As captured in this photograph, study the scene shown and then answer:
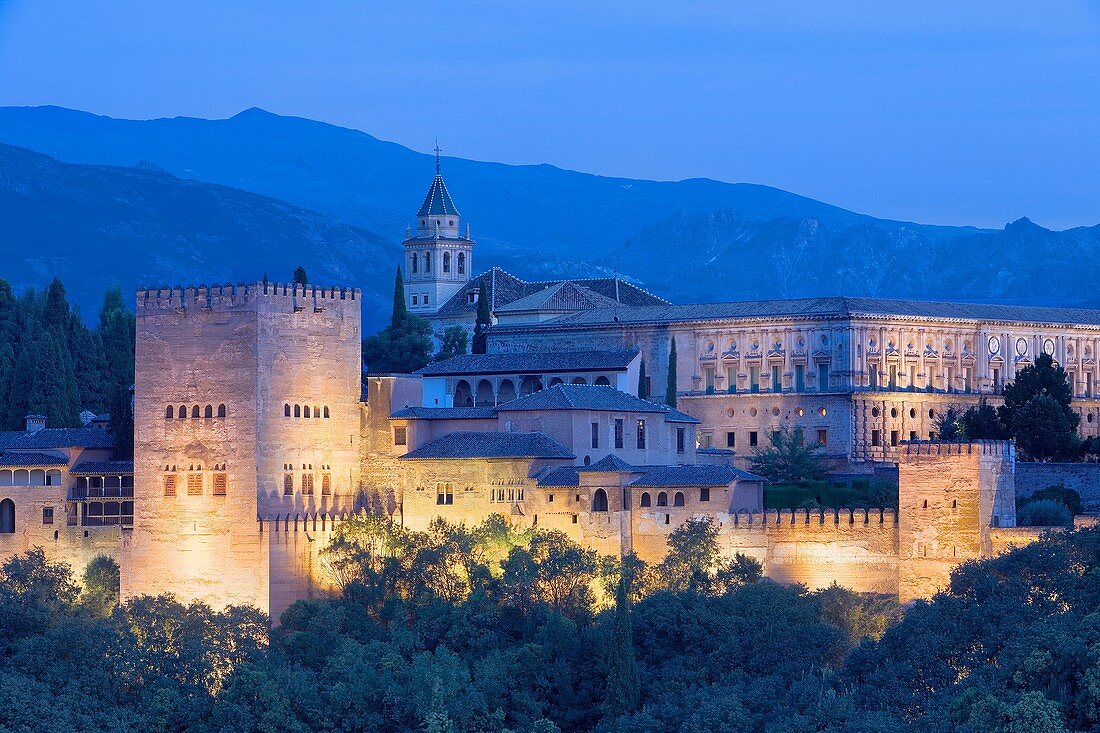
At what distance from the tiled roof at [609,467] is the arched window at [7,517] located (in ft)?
51.1

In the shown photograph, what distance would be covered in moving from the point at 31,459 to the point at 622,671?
20433 millimetres

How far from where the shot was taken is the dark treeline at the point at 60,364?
73781 mm

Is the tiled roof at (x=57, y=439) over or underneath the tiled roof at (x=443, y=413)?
underneath

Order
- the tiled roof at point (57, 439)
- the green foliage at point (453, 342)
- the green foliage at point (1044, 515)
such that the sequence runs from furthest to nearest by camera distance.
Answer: the green foliage at point (453, 342) → the tiled roof at point (57, 439) → the green foliage at point (1044, 515)

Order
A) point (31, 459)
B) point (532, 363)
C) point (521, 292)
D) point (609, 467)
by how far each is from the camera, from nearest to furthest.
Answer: point (609, 467) → point (31, 459) → point (532, 363) → point (521, 292)

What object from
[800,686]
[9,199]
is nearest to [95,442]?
[800,686]

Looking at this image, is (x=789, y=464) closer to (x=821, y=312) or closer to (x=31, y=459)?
(x=821, y=312)

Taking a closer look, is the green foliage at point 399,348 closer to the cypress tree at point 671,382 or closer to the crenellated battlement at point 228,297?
the cypress tree at point 671,382

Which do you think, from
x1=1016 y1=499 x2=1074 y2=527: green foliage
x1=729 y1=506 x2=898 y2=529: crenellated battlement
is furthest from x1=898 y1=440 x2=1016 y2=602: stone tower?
x1=1016 y1=499 x2=1074 y2=527: green foliage

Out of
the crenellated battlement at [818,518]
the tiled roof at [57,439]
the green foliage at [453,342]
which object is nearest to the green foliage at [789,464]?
the crenellated battlement at [818,518]

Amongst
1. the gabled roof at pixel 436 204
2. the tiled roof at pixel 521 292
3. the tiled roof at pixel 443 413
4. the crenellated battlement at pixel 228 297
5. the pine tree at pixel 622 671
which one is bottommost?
the pine tree at pixel 622 671

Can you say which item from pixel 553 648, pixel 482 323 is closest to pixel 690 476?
pixel 553 648

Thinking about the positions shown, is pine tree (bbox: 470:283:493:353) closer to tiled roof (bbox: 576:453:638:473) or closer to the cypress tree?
the cypress tree

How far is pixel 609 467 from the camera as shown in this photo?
5697cm
